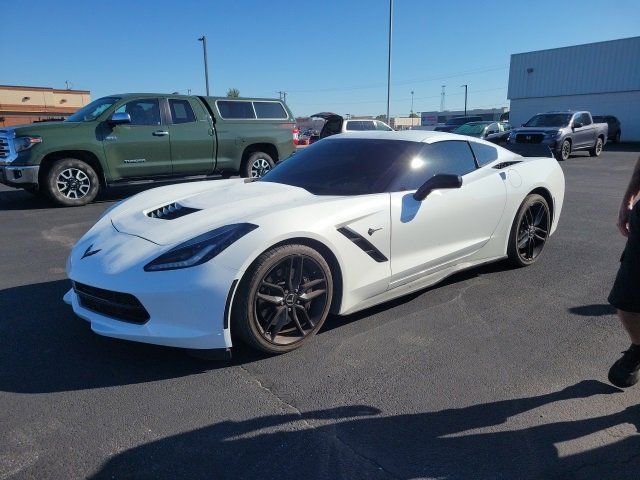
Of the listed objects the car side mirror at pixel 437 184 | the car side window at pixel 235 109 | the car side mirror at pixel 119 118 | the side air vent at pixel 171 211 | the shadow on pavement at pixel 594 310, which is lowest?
the shadow on pavement at pixel 594 310

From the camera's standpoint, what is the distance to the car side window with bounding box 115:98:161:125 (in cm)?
857

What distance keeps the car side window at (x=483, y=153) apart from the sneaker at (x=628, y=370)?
7.21 feet

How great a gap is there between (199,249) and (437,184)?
69.4 inches

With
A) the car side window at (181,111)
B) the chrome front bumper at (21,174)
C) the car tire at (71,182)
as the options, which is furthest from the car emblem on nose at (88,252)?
the car side window at (181,111)

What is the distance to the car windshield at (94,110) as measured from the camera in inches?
328

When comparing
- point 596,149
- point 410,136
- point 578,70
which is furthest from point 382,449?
point 578,70

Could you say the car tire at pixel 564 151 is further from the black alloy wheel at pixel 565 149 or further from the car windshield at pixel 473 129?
the car windshield at pixel 473 129

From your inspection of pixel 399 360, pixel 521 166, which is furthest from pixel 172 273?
pixel 521 166

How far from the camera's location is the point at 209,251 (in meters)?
2.76

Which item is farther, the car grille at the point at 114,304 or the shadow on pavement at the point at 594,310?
the shadow on pavement at the point at 594,310

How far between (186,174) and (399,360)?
7279 mm

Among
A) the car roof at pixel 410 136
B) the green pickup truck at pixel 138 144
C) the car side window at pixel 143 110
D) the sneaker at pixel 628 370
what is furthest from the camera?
the car side window at pixel 143 110

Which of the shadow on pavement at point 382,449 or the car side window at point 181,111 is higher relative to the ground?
the car side window at point 181,111

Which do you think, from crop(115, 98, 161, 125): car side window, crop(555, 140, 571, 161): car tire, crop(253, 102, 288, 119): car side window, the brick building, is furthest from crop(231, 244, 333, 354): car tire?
the brick building
